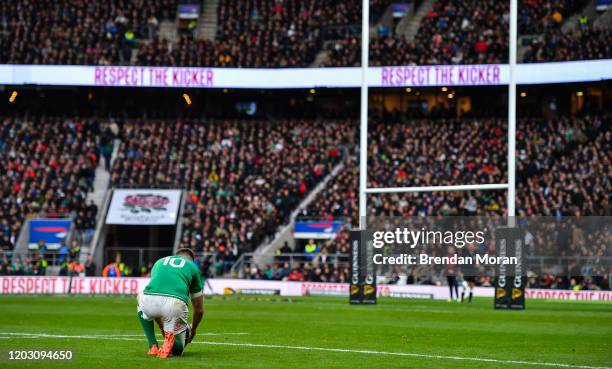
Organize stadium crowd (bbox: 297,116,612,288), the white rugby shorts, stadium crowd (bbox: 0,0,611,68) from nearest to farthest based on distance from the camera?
1. the white rugby shorts
2. stadium crowd (bbox: 297,116,612,288)
3. stadium crowd (bbox: 0,0,611,68)

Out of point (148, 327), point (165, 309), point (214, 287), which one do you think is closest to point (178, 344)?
point (148, 327)

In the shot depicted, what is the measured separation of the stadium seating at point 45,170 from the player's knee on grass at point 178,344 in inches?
1245

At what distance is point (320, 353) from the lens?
14.4 m

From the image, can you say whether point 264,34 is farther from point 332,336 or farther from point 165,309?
point 165,309

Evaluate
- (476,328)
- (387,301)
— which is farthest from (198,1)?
(476,328)

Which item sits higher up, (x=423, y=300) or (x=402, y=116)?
(x=402, y=116)

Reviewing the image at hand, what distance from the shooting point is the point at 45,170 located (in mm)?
47000

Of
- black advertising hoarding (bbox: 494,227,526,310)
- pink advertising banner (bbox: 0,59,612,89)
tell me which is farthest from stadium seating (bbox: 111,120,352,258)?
black advertising hoarding (bbox: 494,227,526,310)

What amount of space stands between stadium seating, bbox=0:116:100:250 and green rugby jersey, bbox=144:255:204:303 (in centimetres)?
3184

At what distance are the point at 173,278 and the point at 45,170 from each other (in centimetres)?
3541

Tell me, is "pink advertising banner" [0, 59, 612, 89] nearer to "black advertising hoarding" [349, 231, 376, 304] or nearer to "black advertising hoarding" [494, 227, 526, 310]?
"black advertising hoarding" [349, 231, 376, 304]

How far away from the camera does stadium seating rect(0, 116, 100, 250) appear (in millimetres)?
45188

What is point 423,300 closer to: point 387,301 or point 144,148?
point 387,301

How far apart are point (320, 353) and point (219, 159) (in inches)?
1335
